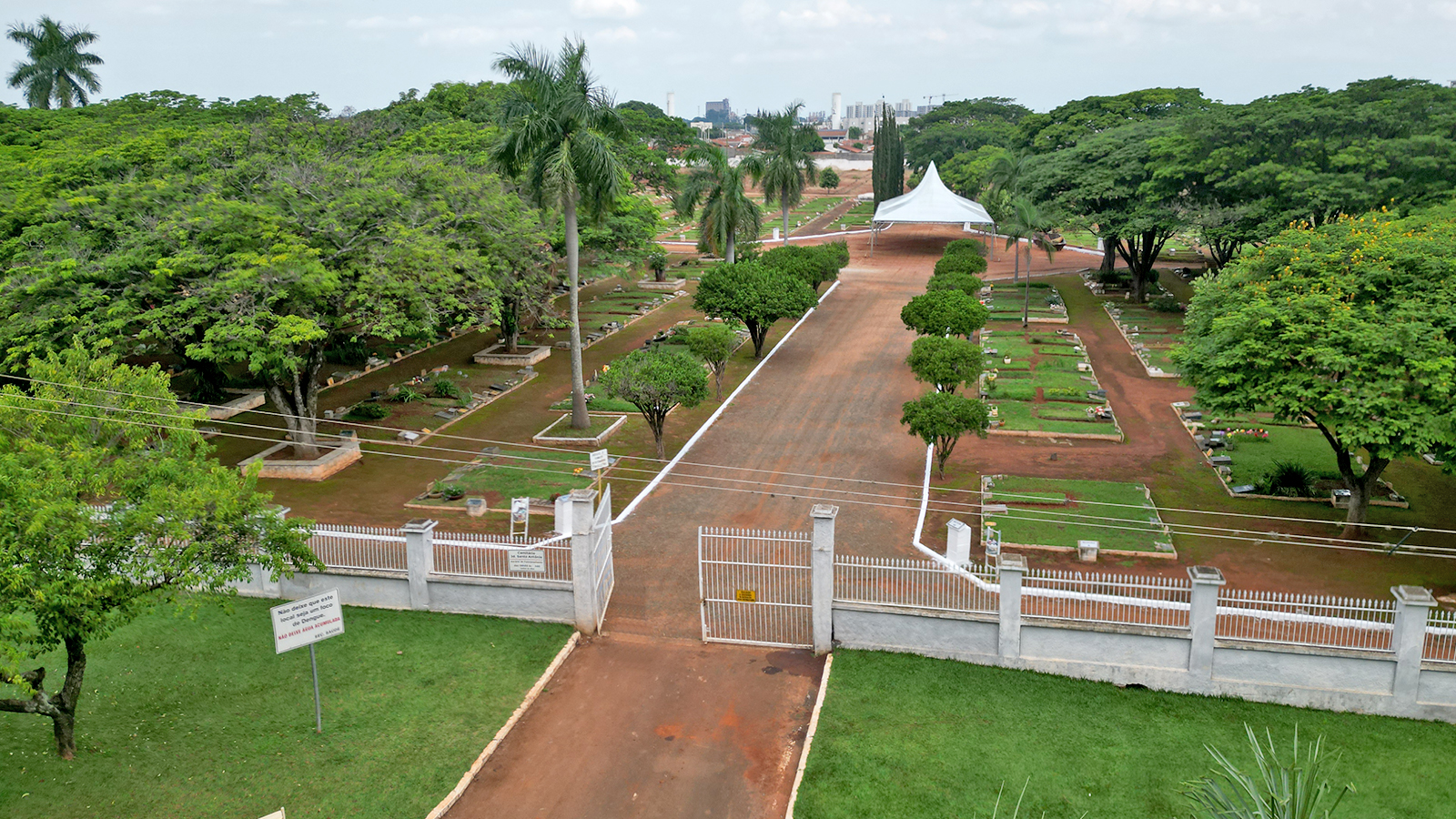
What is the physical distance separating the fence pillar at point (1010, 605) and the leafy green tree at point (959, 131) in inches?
2635

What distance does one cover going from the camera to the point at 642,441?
2720 centimetres

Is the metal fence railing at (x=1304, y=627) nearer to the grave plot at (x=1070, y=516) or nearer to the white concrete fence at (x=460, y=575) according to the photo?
the grave plot at (x=1070, y=516)

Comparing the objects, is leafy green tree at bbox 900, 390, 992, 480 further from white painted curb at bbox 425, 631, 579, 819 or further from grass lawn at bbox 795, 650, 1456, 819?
white painted curb at bbox 425, 631, 579, 819

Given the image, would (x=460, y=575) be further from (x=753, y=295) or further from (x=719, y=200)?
(x=719, y=200)

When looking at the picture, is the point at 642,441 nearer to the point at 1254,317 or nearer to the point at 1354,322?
the point at 1254,317

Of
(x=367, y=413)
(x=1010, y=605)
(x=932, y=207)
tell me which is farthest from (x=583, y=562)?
(x=932, y=207)

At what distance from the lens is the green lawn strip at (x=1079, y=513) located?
2002 centimetres

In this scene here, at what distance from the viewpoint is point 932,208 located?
197 feet

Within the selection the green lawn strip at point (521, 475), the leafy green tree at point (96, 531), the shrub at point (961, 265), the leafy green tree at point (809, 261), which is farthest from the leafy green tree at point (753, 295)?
the leafy green tree at point (96, 531)

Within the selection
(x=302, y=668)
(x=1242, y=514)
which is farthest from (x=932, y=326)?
(x=302, y=668)

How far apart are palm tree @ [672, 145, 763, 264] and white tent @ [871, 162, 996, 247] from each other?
1706 centimetres

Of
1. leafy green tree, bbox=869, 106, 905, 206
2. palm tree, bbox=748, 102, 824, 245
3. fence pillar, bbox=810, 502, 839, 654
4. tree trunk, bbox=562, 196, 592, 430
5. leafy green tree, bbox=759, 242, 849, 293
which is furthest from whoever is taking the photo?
leafy green tree, bbox=869, 106, 905, 206

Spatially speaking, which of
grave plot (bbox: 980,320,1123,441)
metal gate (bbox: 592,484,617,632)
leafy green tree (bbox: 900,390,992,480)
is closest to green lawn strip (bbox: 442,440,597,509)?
metal gate (bbox: 592,484,617,632)

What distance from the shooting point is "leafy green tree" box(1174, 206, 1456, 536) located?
1802 centimetres
